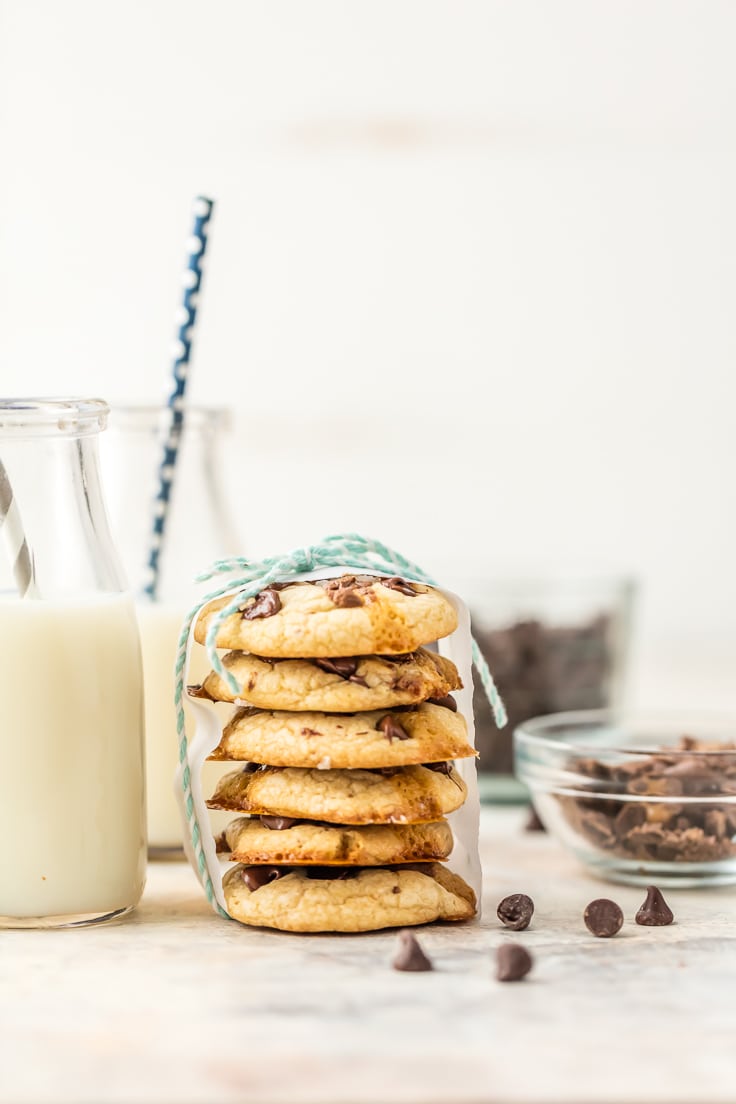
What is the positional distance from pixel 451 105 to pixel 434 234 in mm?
307

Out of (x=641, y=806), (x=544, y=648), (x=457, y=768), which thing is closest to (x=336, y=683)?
(x=457, y=768)

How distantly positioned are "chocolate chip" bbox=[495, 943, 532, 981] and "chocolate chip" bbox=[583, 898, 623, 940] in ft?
0.52

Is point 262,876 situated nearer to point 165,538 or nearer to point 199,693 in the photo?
→ point 199,693

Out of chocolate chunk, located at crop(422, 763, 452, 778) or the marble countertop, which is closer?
the marble countertop

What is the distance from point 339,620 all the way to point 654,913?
0.42 metres

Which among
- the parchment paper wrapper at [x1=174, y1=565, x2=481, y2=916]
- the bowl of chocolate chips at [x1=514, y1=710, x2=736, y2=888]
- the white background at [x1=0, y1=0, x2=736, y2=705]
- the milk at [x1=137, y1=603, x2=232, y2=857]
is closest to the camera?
the parchment paper wrapper at [x1=174, y1=565, x2=481, y2=916]

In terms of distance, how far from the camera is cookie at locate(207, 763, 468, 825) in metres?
1.12

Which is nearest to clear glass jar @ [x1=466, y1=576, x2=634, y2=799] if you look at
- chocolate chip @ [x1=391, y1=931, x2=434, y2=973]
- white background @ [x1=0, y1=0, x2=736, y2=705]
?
chocolate chip @ [x1=391, y1=931, x2=434, y2=973]

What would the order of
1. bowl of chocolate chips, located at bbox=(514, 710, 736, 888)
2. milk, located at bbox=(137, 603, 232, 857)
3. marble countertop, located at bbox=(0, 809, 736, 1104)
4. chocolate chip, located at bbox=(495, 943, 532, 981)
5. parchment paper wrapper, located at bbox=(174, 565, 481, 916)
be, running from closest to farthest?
marble countertop, located at bbox=(0, 809, 736, 1104), chocolate chip, located at bbox=(495, 943, 532, 981), parchment paper wrapper, located at bbox=(174, 565, 481, 916), bowl of chocolate chips, located at bbox=(514, 710, 736, 888), milk, located at bbox=(137, 603, 232, 857)

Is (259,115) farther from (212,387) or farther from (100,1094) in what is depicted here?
(100,1094)

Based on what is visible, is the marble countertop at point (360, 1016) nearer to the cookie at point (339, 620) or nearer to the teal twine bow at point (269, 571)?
the teal twine bow at point (269, 571)

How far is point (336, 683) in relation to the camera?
113 cm

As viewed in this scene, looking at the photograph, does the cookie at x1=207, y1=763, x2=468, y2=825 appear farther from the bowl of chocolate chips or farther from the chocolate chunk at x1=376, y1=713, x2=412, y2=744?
the bowl of chocolate chips

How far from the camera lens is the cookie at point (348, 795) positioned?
112 cm
